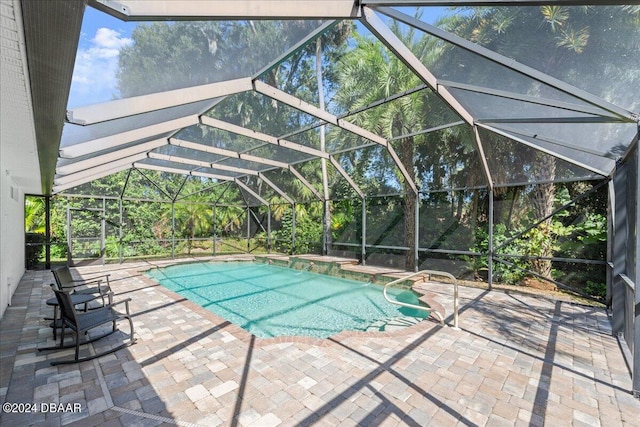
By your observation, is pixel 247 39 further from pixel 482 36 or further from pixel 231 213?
pixel 231 213

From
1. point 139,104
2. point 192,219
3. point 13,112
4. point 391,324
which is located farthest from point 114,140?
point 192,219

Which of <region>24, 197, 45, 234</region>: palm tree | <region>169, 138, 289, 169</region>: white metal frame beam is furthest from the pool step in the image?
<region>24, 197, 45, 234</region>: palm tree

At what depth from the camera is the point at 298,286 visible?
30.7 feet

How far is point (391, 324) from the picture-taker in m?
5.73

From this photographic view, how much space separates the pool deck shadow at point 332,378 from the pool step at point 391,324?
2.07 ft

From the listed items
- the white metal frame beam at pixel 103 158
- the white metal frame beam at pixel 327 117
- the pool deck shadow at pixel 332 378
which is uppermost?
the white metal frame beam at pixel 327 117

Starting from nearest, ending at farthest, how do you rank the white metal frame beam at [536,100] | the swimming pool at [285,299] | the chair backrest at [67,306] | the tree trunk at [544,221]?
the chair backrest at [67,306], the white metal frame beam at [536,100], the swimming pool at [285,299], the tree trunk at [544,221]

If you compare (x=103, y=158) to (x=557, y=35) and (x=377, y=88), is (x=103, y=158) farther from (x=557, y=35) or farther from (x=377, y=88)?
(x=557, y=35)

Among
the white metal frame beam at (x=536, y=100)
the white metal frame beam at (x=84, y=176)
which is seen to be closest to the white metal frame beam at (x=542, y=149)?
the white metal frame beam at (x=536, y=100)

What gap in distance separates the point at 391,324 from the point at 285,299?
131 inches

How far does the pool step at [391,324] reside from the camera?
553cm

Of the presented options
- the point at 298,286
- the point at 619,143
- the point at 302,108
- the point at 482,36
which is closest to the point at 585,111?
the point at 619,143

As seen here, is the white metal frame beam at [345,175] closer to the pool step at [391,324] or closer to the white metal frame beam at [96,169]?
the pool step at [391,324]

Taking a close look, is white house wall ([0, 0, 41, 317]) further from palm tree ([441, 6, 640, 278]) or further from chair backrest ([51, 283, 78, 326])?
palm tree ([441, 6, 640, 278])
